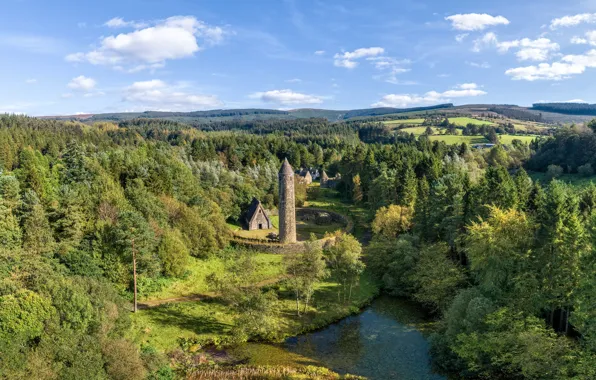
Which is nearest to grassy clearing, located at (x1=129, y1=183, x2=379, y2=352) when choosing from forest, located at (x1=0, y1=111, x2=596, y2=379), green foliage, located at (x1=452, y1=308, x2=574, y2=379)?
forest, located at (x1=0, y1=111, x2=596, y2=379)

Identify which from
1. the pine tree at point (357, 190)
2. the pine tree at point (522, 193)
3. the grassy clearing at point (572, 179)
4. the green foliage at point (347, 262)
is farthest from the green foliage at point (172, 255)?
the grassy clearing at point (572, 179)

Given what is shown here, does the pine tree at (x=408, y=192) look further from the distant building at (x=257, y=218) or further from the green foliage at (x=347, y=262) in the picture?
the distant building at (x=257, y=218)

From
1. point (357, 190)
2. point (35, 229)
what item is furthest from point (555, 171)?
point (35, 229)

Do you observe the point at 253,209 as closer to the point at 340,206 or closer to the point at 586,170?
the point at 340,206

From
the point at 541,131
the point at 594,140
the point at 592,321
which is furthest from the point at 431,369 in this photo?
the point at 541,131

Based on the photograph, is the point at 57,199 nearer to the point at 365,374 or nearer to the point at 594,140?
the point at 365,374

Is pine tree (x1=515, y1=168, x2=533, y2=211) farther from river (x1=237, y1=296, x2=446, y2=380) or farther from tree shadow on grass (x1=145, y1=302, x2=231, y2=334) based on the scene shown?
tree shadow on grass (x1=145, y1=302, x2=231, y2=334)

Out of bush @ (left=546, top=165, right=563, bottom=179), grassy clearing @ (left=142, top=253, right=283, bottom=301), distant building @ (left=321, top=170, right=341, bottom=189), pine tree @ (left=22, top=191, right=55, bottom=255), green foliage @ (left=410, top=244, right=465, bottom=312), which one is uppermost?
bush @ (left=546, top=165, right=563, bottom=179)
